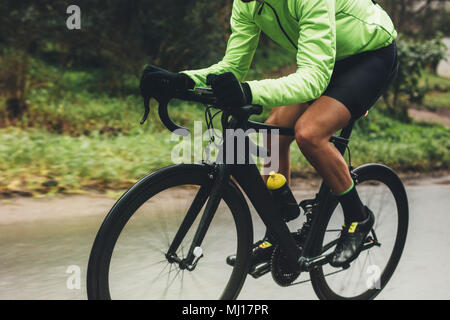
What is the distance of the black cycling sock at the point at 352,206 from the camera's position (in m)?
2.96

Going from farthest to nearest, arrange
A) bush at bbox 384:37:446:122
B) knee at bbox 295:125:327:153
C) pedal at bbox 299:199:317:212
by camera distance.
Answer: bush at bbox 384:37:446:122
pedal at bbox 299:199:317:212
knee at bbox 295:125:327:153

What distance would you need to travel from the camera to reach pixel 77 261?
3717 millimetres

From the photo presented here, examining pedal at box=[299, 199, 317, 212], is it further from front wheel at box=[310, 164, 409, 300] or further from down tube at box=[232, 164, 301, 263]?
down tube at box=[232, 164, 301, 263]

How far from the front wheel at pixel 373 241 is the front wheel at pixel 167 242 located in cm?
59

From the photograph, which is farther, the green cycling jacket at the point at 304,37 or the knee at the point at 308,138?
the knee at the point at 308,138

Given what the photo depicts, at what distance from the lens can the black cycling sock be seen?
2.96 metres

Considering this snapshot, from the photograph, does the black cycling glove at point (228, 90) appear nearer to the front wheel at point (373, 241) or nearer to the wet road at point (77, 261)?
the wet road at point (77, 261)

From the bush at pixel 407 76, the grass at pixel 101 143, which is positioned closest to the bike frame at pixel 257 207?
the grass at pixel 101 143

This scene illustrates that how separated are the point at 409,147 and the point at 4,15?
692 cm

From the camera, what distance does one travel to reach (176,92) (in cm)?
241

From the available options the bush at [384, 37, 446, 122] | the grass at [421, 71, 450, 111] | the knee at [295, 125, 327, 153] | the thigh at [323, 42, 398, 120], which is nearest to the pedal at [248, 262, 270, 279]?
the knee at [295, 125, 327, 153]

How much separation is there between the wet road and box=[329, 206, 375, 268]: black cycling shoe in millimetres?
389

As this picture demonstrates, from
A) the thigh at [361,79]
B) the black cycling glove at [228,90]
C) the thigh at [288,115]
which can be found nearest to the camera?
the black cycling glove at [228,90]
